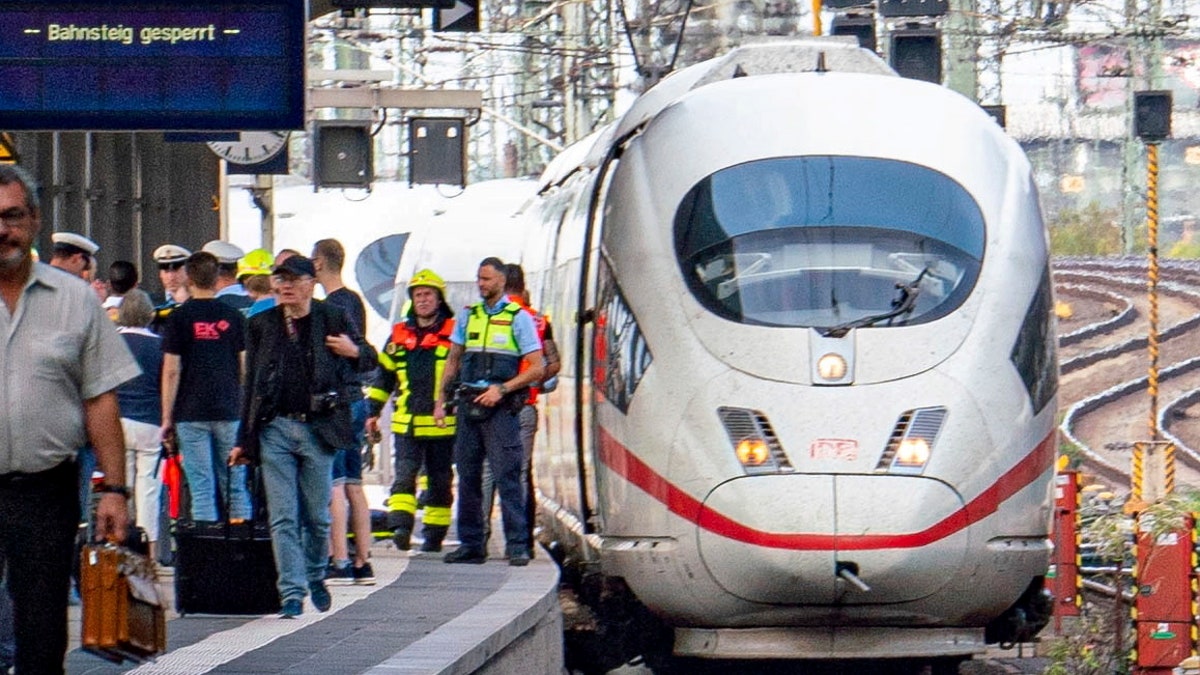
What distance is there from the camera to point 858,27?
76.0ft

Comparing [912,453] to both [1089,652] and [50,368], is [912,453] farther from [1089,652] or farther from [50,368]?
[50,368]

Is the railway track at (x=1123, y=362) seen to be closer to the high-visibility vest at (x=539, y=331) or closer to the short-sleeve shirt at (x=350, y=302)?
the high-visibility vest at (x=539, y=331)

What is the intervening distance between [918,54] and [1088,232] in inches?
1973

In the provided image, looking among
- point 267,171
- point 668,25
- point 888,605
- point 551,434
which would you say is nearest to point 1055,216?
point 668,25

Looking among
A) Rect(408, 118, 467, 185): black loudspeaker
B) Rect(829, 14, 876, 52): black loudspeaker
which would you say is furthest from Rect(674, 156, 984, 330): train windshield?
Rect(408, 118, 467, 185): black loudspeaker

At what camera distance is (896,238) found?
10.7 metres

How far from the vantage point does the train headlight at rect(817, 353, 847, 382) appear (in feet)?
33.8

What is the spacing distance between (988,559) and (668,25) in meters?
17.7

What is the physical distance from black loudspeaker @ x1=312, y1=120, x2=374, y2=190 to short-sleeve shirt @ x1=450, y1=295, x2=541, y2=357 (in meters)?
11.9

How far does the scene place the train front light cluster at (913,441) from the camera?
10.1 metres

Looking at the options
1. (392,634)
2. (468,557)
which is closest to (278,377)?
(392,634)

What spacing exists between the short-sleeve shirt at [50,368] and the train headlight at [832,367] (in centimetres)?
454

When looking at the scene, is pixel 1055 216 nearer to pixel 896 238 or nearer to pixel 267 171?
pixel 267 171

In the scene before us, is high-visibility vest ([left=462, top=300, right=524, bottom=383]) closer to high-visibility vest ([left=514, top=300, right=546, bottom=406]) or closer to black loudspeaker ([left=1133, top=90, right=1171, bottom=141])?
high-visibility vest ([left=514, top=300, right=546, bottom=406])
